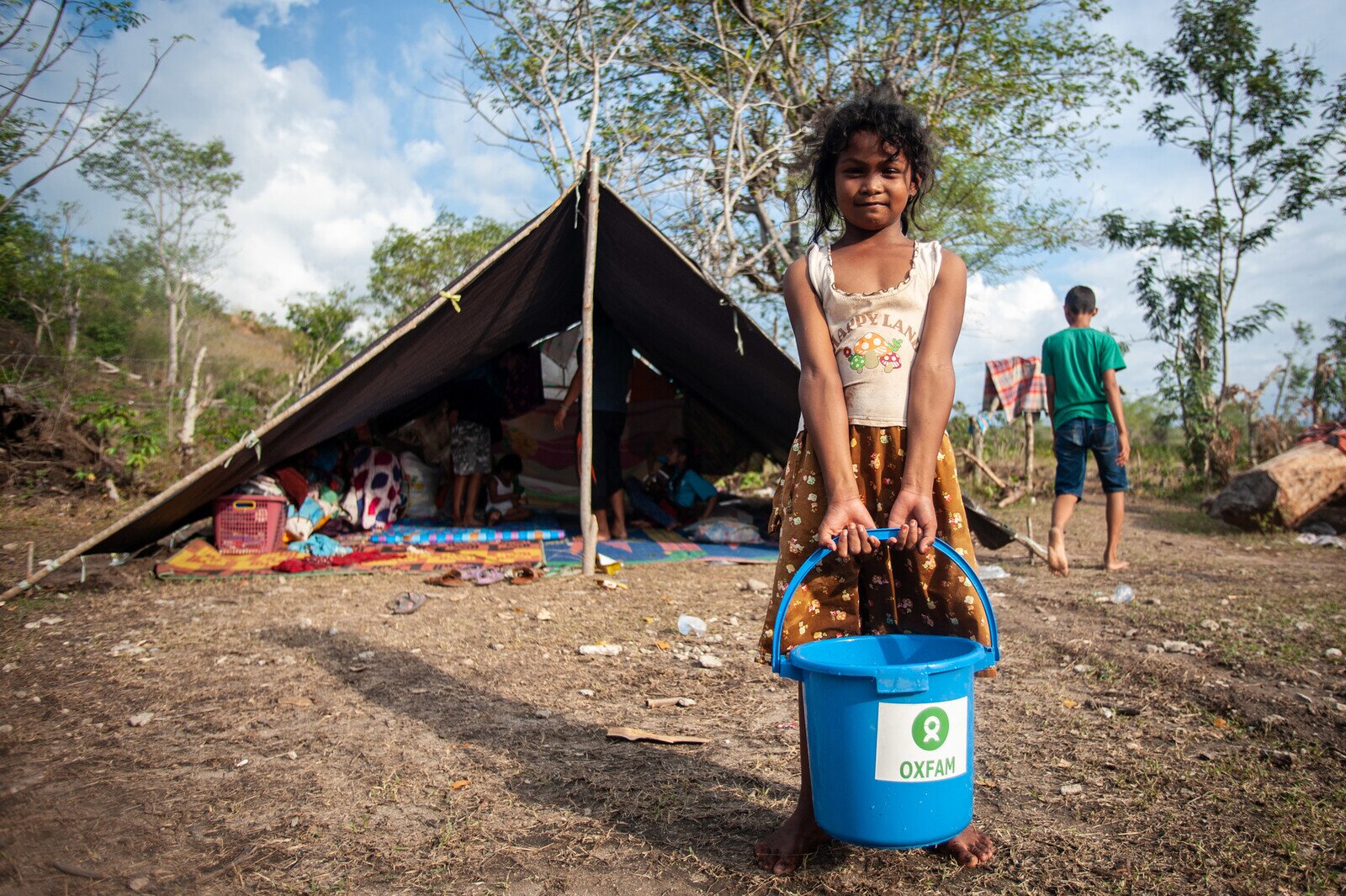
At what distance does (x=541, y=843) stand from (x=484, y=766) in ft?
1.45

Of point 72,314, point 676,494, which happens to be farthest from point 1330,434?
point 72,314

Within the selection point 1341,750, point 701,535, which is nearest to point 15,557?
point 701,535

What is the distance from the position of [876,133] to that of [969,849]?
1334mm

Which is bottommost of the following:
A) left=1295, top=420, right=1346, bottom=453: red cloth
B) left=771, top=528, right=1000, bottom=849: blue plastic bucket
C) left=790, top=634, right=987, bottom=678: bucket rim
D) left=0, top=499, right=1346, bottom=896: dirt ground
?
left=0, top=499, right=1346, bottom=896: dirt ground

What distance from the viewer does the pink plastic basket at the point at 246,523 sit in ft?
15.4

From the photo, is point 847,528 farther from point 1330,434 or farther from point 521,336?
point 1330,434

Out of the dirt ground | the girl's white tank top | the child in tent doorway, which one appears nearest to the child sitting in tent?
the child in tent doorway

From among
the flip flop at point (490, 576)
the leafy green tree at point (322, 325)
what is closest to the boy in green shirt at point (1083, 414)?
the flip flop at point (490, 576)

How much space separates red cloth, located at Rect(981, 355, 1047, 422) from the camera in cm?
853

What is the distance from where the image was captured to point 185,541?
16.2 feet

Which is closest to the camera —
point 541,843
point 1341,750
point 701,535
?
point 541,843

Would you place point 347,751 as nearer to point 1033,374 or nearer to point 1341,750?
point 1341,750

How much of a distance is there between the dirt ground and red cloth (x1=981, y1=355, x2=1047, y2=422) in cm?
490

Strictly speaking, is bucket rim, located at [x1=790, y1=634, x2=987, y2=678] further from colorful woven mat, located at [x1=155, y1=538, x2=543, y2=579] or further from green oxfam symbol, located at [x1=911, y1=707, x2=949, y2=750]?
colorful woven mat, located at [x1=155, y1=538, x2=543, y2=579]
